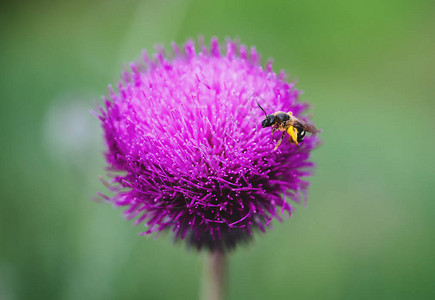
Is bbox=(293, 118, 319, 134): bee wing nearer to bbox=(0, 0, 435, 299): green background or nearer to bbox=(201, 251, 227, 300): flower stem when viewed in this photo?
bbox=(201, 251, 227, 300): flower stem

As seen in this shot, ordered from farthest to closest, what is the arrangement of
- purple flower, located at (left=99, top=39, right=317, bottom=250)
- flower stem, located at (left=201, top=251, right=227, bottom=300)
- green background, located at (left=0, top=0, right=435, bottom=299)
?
green background, located at (left=0, top=0, right=435, bottom=299), flower stem, located at (left=201, top=251, right=227, bottom=300), purple flower, located at (left=99, top=39, right=317, bottom=250)

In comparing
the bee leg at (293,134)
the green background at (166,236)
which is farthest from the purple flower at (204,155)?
A: the green background at (166,236)

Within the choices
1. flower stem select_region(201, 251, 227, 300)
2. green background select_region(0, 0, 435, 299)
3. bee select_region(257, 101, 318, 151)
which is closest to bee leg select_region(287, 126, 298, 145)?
bee select_region(257, 101, 318, 151)

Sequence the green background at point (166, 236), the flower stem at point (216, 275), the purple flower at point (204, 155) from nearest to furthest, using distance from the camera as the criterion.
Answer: the purple flower at point (204, 155)
the flower stem at point (216, 275)
the green background at point (166, 236)

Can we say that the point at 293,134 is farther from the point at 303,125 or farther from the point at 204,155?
the point at 204,155

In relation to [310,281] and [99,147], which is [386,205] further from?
[99,147]

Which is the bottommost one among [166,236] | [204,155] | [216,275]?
[216,275]

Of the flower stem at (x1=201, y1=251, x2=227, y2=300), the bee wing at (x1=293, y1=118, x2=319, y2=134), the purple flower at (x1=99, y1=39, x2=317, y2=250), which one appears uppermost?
the bee wing at (x1=293, y1=118, x2=319, y2=134)

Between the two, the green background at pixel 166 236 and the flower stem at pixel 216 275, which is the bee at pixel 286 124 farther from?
the green background at pixel 166 236

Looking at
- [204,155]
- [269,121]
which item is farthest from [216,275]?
[269,121]

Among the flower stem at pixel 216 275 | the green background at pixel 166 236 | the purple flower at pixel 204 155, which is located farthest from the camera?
the green background at pixel 166 236
